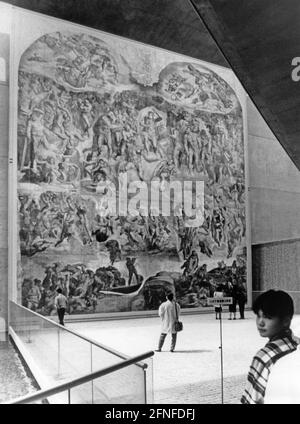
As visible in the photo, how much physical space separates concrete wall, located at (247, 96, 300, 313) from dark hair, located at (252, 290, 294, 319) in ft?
66.5

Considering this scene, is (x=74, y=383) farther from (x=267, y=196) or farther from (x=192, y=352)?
(x=267, y=196)

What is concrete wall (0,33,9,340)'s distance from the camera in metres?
17.0

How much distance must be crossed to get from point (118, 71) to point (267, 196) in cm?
941

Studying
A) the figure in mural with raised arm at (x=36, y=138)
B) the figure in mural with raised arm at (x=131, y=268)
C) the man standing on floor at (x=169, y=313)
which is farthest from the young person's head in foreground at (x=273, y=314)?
the figure in mural with raised arm at (x=131, y=268)

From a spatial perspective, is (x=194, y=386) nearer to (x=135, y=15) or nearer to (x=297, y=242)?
(x=297, y=242)

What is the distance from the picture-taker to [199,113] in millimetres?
22234

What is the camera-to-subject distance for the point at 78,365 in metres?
5.64

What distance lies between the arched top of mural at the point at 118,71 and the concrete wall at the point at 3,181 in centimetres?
87

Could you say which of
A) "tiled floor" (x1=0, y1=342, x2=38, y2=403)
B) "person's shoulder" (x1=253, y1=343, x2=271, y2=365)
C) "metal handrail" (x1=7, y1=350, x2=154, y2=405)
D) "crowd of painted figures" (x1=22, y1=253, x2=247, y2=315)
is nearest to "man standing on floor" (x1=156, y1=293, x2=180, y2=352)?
"tiled floor" (x1=0, y1=342, x2=38, y2=403)

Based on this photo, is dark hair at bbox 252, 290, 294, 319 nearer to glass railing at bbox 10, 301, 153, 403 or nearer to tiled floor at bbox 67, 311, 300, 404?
glass railing at bbox 10, 301, 153, 403

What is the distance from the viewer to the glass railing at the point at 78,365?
356 cm

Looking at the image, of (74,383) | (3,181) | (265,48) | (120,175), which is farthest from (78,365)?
(120,175)

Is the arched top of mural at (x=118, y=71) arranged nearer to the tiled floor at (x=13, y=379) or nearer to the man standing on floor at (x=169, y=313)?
Answer: the tiled floor at (x=13, y=379)
